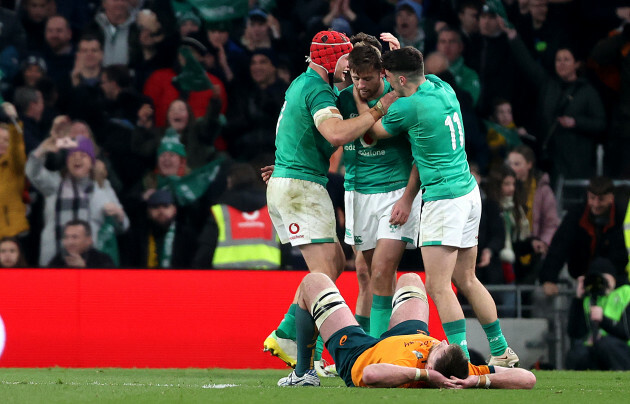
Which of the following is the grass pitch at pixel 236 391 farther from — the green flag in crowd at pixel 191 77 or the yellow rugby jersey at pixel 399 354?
the green flag in crowd at pixel 191 77

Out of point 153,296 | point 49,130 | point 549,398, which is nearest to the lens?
point 549,398

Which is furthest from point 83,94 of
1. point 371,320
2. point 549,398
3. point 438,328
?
point 549,398

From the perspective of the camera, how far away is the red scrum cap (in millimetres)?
7641

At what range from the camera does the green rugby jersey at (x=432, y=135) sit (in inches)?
296

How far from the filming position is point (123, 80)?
12328 mm

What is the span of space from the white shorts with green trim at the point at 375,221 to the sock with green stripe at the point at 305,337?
150 cm

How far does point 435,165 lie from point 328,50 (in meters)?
1.09

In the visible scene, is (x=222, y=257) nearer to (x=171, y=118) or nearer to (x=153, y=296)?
(x=153, y=296)

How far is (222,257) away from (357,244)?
274 cm

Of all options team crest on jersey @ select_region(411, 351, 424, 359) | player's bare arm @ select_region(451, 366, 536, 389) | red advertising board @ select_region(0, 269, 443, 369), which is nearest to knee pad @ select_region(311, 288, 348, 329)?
team crest on jersey @ select_region(411, 351, 424, 359)

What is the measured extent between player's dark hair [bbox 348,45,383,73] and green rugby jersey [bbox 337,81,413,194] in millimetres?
426

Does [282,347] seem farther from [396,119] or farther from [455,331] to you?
[396,119]

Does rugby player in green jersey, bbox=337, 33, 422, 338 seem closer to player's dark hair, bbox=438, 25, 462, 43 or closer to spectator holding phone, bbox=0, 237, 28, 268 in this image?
spectator holding phone, bbox=0, 237, 28, 268

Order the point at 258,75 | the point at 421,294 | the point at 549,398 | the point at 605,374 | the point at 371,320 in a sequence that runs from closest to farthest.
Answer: the point at 549,398, the point at 421,294, the point at 371,320, the point at 605,374, the point at 258,75
